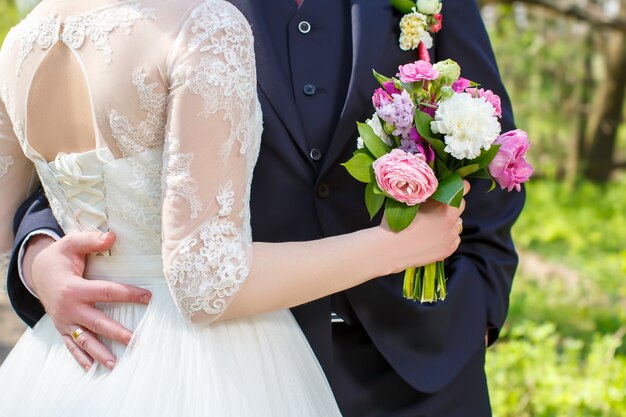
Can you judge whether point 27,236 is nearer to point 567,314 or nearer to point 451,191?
point 451,191

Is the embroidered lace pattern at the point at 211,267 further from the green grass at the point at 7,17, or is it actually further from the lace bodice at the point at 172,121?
the green grass at the point at 7,17

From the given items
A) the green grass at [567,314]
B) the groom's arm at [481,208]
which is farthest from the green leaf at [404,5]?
the green grass at [567,314]

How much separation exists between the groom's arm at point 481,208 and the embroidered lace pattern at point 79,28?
0.92 meters

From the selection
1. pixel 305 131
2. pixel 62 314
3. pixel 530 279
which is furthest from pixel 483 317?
pixel 530 279

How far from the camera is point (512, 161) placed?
6.00 feet

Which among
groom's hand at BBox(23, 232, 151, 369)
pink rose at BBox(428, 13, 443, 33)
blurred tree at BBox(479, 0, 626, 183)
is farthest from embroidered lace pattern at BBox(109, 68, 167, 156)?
blurred tree at BBox(479, 0, 626, 183)

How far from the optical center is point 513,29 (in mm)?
11195

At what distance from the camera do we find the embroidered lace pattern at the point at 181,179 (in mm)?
1575

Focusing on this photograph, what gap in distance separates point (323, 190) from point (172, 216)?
0.54 meters

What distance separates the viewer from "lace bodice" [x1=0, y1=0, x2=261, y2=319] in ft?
5.16

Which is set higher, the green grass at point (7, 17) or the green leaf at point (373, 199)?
the green leaf at point (373, 199)

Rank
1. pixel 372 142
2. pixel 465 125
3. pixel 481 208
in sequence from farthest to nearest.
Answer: pixel 481 208 < pixel 372 142 < pixel 465 125

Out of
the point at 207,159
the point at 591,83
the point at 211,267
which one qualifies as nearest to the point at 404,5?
the point at 207,159

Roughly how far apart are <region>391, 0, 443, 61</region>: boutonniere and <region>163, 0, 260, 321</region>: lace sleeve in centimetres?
56
